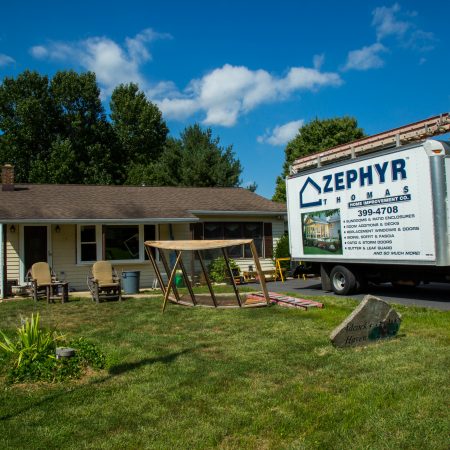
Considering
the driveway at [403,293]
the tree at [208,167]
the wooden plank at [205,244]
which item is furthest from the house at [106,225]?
the tree at [208,167]

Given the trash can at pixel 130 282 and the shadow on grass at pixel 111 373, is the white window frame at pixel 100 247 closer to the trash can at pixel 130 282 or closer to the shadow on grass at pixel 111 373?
the trash can at pixel 130 282

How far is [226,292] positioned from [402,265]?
18.0 ft

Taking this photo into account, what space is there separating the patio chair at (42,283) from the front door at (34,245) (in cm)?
202

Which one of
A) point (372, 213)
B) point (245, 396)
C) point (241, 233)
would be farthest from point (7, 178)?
point (245, 396)

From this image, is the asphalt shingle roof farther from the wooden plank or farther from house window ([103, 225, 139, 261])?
the wooden plank

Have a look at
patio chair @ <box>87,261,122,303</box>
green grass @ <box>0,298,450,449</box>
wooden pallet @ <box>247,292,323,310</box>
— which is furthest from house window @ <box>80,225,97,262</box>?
green grass @ <box>0,298,450,449</box>

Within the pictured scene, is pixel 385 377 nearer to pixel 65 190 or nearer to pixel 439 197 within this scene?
pixel 439 197

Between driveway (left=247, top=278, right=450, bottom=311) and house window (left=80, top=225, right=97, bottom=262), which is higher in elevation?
house window (left=80, top=225, right=97, bottom=262)

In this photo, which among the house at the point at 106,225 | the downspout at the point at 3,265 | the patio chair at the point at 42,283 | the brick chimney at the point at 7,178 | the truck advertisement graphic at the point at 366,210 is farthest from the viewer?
the brick chimney at the point at 7,178

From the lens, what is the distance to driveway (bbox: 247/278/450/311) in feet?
36.6

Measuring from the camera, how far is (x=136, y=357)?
21.9 ft

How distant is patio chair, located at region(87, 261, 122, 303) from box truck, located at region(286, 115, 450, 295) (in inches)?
208

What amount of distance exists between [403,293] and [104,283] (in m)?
8.17

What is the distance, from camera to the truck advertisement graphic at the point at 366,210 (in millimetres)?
10414
